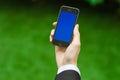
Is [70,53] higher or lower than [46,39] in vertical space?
higher

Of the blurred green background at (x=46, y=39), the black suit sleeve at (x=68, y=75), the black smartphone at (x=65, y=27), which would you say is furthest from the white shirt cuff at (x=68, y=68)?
the blurred green background at (x=46, y=39)

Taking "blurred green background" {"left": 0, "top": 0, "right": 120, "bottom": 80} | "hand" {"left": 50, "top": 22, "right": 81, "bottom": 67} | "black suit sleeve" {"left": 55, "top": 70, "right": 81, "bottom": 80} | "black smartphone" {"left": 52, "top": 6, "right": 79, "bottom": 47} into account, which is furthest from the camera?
"blurred green background" {"left": 0, "top": 0, "right": 120, "bottom": 80}

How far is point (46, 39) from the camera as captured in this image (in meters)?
5.45

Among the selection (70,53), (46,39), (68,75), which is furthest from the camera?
(46,39)

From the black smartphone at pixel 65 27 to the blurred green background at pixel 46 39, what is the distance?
212 centimetres

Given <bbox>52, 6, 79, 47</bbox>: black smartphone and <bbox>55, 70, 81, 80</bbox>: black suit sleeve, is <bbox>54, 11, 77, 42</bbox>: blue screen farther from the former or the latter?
<bbox>55, 70, 81, 80</bbox>: black suit sleeve

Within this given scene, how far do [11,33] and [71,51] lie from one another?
11.0 ft

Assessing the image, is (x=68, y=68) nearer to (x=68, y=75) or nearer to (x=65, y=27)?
(x=68, y=75)

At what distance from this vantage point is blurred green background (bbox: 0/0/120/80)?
4.85m

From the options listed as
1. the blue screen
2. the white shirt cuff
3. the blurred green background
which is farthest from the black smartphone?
the blurred green background

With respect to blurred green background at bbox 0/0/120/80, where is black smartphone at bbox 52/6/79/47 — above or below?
above

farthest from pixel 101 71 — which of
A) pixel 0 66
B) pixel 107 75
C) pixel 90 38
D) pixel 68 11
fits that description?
pixel 68 11

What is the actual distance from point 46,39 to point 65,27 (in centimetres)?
288

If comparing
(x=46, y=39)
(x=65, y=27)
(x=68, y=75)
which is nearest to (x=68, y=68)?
(x=68, y=75)
